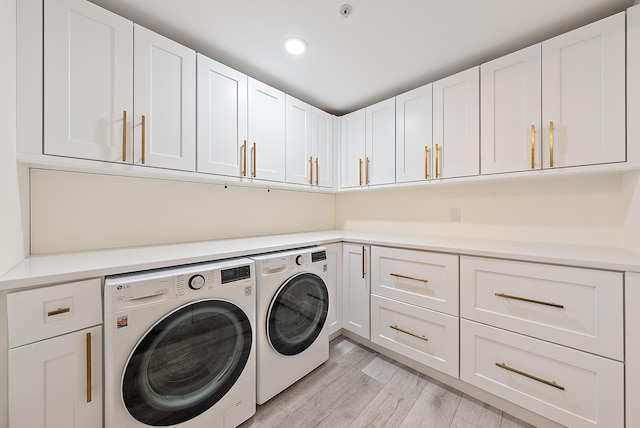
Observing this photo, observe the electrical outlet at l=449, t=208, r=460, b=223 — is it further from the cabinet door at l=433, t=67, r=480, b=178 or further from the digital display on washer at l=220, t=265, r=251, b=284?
the digital display on washer at l=220, t=265, r=251, b=284

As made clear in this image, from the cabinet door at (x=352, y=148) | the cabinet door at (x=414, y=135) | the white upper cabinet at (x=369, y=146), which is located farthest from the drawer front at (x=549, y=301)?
the cabinet door at (x=352, y=148)

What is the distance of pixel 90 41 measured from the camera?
3.95ft

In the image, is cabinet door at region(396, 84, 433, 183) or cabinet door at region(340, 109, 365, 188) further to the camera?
cabinet door at region(340, 109, 365, 188)

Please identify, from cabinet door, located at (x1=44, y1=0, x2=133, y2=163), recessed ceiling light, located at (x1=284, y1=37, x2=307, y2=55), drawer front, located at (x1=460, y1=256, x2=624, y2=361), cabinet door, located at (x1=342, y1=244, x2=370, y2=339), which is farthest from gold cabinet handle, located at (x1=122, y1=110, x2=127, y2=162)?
drawer front, located at (x1=460, y1=256, x2=624, y2=361)

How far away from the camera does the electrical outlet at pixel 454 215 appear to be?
2.08m

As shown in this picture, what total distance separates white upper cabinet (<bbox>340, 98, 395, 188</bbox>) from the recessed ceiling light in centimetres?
93

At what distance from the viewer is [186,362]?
1144 mm

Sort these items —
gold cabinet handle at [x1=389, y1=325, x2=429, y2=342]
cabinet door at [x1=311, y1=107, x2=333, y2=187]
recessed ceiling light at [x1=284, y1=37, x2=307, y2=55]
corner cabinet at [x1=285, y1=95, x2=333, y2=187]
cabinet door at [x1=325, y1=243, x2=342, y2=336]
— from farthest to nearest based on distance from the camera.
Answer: cabinet door at [x1=311, y1=107, x2=333, y2=187]
corner cabinet at [x1=285, y1=95, x2=333, y2=187]
cabinet door at [x1=325, y1=243, x2=342, y2=336]
gold cabinet handle at [x1=389, y1=325, x2=429, y2=342]
recessed ceiling light at [x1=284, y1=37, x2=307, y2=55]

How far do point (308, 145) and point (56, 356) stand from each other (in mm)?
2046

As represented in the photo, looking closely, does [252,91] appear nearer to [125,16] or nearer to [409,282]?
[125,16]

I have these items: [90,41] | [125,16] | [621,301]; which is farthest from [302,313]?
[125,16]

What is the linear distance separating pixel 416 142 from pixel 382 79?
0.60 meters

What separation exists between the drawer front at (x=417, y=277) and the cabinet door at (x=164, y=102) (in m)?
1.53

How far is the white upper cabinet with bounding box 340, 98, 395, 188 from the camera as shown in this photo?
221cm
